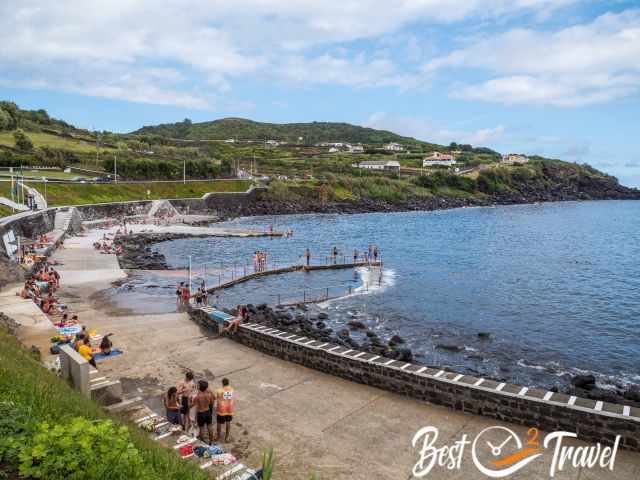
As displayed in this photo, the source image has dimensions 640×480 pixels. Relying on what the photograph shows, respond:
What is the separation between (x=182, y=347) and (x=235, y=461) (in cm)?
857

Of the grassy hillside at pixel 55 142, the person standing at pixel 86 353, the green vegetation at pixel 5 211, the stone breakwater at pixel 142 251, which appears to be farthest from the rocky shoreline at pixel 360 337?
the grassy hillside at pixel 55 142

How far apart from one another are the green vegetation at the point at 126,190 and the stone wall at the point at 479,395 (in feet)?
181

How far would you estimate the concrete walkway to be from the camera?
9.42 metres

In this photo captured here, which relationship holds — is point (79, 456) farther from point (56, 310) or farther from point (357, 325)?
point (357, 325)

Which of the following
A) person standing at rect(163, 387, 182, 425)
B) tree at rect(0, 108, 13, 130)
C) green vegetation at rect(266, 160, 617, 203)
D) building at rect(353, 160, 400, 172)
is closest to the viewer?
person standing at rect(163, 387, 182, 425)

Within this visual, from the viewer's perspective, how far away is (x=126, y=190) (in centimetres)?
8006

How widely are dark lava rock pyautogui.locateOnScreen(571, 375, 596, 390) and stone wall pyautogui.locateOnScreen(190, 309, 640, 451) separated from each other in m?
6.66

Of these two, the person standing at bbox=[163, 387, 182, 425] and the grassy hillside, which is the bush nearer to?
the person standing at bbox=[163, 387, 182, 425]

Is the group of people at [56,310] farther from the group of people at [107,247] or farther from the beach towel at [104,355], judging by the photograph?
the group of people at [107,247]

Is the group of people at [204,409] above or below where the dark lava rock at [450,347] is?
above

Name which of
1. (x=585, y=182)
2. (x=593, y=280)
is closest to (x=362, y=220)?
(x=593, y=280)

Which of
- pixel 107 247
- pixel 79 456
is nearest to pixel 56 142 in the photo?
pixel 107 247

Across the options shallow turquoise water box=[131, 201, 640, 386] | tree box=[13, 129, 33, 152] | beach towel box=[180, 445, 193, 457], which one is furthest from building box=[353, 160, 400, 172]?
beach towel box=[180, 445, 193, 457]

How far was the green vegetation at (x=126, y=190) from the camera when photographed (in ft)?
212
